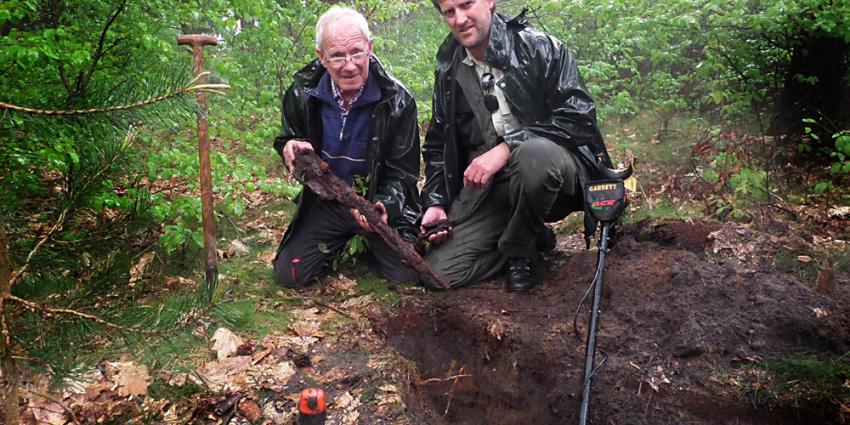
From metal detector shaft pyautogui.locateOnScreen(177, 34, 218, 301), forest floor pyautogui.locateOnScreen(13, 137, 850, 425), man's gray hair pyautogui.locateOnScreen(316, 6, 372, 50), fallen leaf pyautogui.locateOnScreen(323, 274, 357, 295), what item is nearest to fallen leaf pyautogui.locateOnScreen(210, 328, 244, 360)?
forest floor pyautogui.locateOnScreen(13, 137, 850, 425)

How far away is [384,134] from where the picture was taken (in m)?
3.79

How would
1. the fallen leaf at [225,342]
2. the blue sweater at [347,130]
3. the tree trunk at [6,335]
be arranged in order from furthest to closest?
the blue sweater at [347,130] < the fallen leaf at [225,342] < the tree trunk at [6,335]

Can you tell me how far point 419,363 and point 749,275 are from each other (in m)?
1.93

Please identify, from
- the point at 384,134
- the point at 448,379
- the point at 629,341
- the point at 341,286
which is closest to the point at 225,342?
the point at 341,286

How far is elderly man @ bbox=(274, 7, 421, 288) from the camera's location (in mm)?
3730

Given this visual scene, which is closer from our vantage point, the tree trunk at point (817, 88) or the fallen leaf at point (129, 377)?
the fallen leaf at point (129, 377)

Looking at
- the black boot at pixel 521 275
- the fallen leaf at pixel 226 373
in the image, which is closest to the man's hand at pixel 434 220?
the black boot at pixel 521 275

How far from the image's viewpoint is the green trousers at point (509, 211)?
128 inches

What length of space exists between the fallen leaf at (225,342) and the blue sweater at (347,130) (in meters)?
1.41

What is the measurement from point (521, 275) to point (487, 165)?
0.78m

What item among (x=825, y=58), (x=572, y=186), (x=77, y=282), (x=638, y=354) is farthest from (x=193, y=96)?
(x=825, y=58)

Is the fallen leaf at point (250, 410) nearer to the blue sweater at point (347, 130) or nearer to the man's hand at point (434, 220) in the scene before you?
the man's hand at point (434, 220)

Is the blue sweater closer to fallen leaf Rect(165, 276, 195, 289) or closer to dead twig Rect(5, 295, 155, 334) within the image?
fallen leaf Rect(165, 276, 195, 289)

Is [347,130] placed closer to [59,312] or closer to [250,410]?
[250,410]
